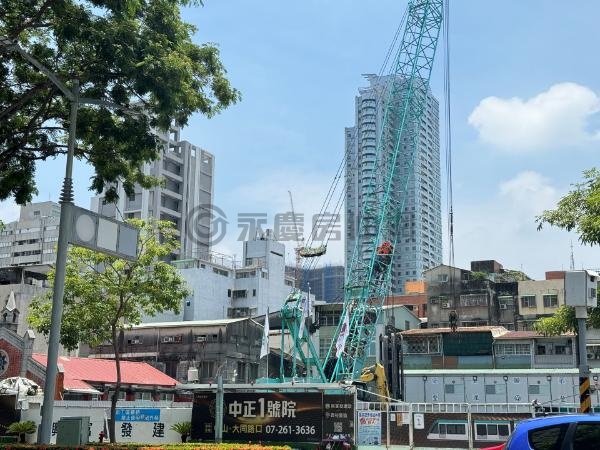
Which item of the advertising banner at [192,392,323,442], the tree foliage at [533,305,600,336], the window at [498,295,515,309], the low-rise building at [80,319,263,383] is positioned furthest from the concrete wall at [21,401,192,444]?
the window at [498,295,515,309]

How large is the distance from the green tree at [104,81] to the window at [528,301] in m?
64.0

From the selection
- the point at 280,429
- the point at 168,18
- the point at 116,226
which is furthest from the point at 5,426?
the point at 168,18

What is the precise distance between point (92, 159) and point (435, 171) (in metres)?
137

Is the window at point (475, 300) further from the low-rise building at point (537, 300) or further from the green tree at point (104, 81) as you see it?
the green tree at point (104, 81)

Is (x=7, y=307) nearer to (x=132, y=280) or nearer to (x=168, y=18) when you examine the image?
(x=132, y=280)

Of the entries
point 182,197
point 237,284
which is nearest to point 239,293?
point 237,284

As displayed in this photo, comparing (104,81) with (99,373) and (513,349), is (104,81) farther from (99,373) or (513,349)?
(513,349)

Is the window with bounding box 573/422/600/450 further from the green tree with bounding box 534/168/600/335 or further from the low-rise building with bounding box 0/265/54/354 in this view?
the low-rise building with bounding box 0/265/54/354

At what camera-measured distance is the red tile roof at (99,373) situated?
4259cm

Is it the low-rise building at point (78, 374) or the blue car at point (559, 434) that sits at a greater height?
the low-rise building at point (78, 374)

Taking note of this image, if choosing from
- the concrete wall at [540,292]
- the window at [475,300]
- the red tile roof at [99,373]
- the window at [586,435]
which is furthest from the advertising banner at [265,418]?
the concrete wall at [540,292]

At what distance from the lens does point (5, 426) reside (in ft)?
100

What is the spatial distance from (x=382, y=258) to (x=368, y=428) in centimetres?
3874

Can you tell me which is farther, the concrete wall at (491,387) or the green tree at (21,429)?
the concrete wall at (491,387)
